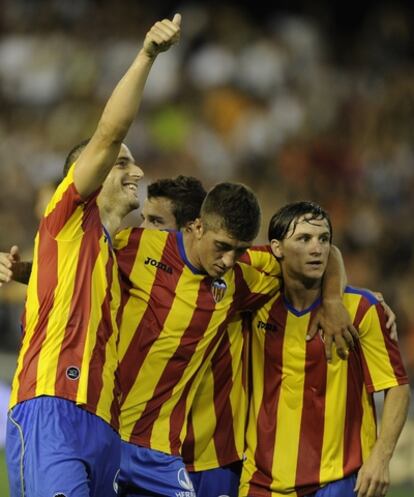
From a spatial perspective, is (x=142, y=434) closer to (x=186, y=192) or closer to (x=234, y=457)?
(x=234, y=457)

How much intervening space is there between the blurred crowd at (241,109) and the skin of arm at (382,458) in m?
5.79

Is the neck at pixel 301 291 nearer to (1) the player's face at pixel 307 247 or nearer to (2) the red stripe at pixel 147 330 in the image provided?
(1) the player's face at pixel 307 247

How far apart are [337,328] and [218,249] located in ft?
2.18

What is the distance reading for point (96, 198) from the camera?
4.50 m

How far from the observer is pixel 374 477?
511 cm

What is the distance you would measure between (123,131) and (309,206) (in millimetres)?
1305

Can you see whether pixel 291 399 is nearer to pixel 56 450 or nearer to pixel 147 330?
pixel 147 330

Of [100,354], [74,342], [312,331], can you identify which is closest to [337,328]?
[312,331]

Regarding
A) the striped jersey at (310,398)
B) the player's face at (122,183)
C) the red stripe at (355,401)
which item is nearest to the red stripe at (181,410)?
the striped jersey at (310,398)

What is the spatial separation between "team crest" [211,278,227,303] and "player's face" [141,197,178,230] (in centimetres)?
59

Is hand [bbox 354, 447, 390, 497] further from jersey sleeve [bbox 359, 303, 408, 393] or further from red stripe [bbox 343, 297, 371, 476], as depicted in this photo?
jersey sleeve [bbox 359, 303, 408, 393]

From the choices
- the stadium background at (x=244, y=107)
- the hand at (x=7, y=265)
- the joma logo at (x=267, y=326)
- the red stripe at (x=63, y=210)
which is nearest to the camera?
the red stripe at (x=63, y=210)

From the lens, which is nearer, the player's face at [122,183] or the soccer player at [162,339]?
the player's face at [122,183]

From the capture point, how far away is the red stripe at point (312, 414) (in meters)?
5.30
